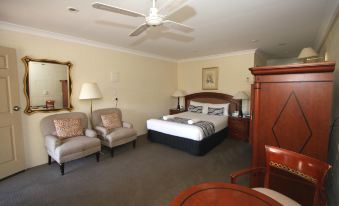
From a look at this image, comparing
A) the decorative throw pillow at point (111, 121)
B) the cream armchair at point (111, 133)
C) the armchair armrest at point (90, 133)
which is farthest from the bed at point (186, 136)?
the armchair armrest at point (90, 133)

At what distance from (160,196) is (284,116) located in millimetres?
1761

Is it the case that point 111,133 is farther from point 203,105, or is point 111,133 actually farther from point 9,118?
point 203,105

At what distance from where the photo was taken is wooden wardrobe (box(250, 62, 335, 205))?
148 centimetres

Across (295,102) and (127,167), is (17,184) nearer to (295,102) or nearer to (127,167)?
(127,167)

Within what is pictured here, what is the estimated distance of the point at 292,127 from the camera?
64.2 inches

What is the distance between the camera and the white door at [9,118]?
8.51ft

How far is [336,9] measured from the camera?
2.15 metres

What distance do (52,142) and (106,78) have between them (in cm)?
191

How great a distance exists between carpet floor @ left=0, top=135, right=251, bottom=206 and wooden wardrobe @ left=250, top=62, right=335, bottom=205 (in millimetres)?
1088

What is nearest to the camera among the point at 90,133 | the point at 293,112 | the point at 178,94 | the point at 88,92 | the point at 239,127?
the point at 293,112

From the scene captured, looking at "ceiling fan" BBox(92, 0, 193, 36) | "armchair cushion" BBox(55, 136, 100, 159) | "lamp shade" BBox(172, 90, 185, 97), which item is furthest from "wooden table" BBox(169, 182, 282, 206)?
"lamp shade" BBox(172, 90, 185, 97)

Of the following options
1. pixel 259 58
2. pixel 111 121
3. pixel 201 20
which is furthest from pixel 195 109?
pixel 201 20

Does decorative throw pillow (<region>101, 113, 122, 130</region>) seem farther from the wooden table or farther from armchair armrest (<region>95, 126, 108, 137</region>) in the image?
the wooden table

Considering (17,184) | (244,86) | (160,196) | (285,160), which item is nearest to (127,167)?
(160,196)
